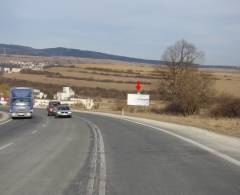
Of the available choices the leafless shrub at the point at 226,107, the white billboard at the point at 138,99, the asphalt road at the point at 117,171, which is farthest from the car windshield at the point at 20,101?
the asphalt road at the point at 117,171

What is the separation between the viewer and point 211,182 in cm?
1150

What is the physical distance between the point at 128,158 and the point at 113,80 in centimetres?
10906

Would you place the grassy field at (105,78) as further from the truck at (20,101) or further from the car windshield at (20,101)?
the car windshield at (20,101)

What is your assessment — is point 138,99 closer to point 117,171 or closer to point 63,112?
point 63,112

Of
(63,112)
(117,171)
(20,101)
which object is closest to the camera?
(117,171)

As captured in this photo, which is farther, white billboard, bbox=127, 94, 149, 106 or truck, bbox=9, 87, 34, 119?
white billboard, bbox=127, 94, 149, 106

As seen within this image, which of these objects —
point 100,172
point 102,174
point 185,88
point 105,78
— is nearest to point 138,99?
point 185,88

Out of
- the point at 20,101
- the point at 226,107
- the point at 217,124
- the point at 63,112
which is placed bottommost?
the point at 63,112

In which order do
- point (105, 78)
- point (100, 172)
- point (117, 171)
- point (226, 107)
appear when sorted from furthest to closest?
1. point (105, 78)
2. point (226, 107)
3. point (117, 171)
4. point (100, 172)

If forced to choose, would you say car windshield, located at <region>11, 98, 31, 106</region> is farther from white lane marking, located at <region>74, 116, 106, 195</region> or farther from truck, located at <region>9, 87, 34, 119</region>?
white lane marking, located at <region>74, 116, 106, 195</region>

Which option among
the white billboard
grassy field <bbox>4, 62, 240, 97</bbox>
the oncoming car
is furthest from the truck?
grassy field <bbox>4, 62, 240, 97</bbox>

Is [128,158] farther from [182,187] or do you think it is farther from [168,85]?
[168,85]

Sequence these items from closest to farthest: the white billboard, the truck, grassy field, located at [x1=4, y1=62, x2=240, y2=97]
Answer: the truck, the white billboard, grassy field, located at [x1=4, y1=62, x2=240, y2=97]

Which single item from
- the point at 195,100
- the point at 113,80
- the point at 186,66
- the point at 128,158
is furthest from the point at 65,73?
the point at 128,158
